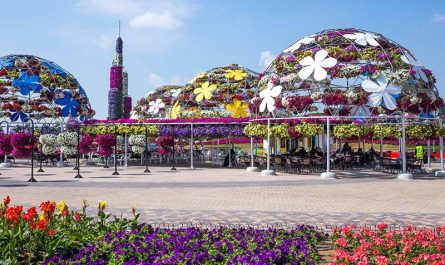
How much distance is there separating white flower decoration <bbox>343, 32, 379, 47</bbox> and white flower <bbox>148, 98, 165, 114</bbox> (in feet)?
→ 87.5

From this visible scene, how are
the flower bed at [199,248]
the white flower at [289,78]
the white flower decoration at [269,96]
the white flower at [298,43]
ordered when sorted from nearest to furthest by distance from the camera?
the flower bed at [199,248] → the white flower at [289,78] → the white flower decoration at [269,96] → the white flower at [298,43]

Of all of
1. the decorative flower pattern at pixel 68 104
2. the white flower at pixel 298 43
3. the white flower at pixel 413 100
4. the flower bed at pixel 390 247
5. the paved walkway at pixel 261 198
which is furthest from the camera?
the decorative flower pattern at pixel 68 104

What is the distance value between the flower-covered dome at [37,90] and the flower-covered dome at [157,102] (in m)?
10.2

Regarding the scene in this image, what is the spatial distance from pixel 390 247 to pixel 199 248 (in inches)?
112

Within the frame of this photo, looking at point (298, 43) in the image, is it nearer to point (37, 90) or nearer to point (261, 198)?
point (261, 198)

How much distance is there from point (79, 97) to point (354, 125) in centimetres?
2199

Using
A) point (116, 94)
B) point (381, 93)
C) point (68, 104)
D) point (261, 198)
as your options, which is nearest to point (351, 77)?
point (381, 93)

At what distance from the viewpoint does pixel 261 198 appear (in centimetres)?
1513

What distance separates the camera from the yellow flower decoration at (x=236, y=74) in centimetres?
3809

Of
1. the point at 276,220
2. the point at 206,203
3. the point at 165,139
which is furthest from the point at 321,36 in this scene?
the point at 276,220

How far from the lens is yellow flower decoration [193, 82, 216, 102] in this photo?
124 ft

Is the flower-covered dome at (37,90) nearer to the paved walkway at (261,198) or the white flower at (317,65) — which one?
the paved walkway at (261,198)

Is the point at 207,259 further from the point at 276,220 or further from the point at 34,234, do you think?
the point at 276,220

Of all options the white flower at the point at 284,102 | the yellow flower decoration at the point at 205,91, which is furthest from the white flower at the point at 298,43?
the yellow flower decoration at the point at 205,91
